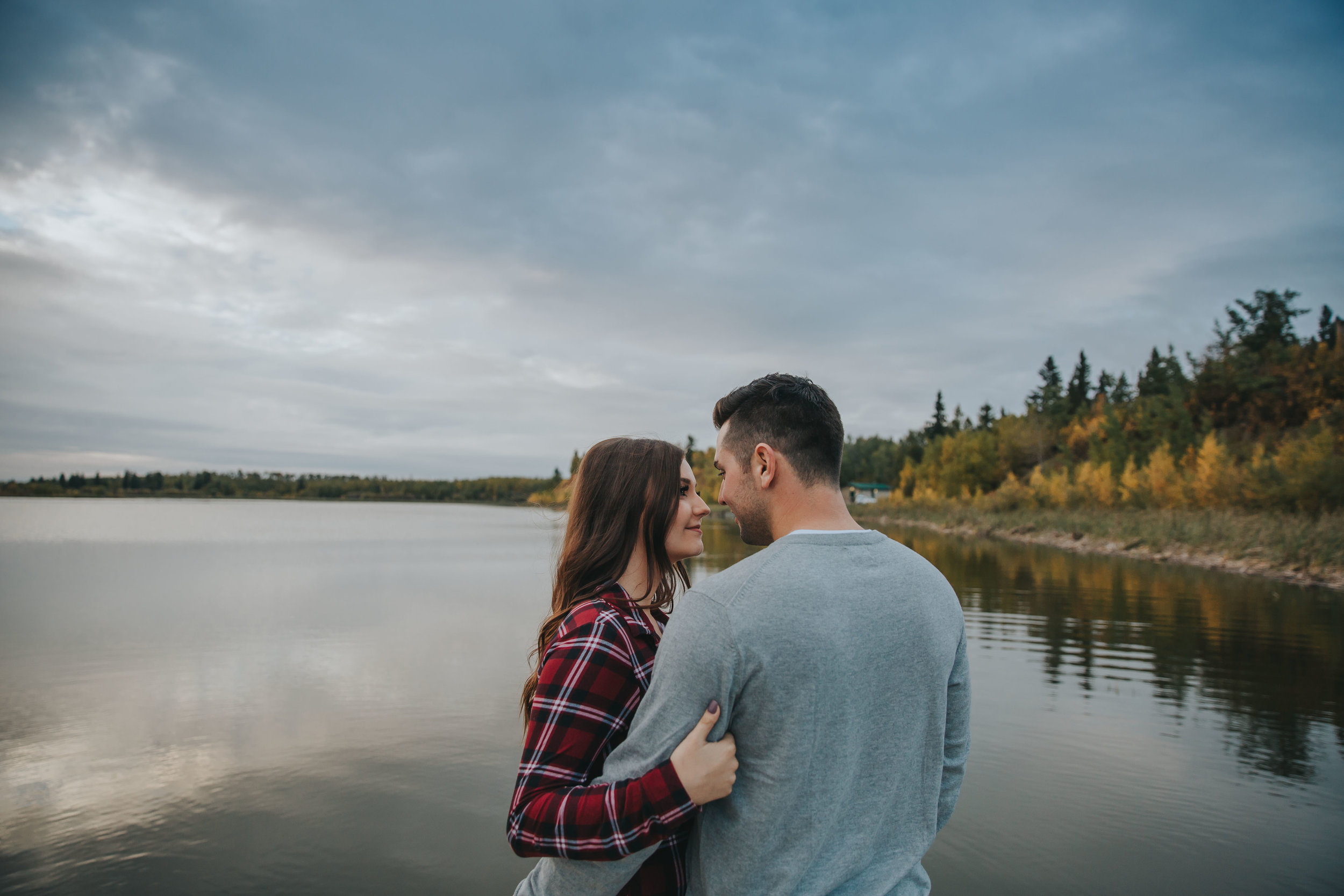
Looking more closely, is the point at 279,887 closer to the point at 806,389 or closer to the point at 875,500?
the point at 806,389

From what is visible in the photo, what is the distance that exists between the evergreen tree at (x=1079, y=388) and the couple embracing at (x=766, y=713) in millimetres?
77330

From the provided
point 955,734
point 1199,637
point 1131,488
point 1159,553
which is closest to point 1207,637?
point 1199,637

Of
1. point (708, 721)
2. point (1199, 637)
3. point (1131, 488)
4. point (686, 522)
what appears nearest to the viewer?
point (708, 721)

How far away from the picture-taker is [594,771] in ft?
5.01

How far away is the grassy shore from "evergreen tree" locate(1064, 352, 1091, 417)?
1230 inches

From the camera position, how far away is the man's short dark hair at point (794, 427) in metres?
1.58

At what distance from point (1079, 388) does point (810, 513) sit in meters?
83.3

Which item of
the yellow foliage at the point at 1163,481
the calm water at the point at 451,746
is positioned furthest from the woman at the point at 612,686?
the yellow foliage at the point at 1163,481

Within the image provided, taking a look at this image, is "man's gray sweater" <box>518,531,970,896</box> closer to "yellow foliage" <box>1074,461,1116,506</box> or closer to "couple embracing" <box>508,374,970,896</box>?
"couple embracing" <box>508,374,970,896</box>

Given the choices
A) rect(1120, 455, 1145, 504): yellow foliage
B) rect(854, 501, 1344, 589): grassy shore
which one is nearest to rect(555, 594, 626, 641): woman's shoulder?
rect(854, 501, 1344, 589): grassy shore

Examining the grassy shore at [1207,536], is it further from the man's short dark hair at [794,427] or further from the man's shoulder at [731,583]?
the man's shoulder at [731,583]

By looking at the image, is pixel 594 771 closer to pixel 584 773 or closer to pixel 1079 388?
pixel 584 773

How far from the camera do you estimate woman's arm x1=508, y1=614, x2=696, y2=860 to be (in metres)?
1.35

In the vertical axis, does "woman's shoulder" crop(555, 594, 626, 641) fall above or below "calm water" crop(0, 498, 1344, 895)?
above
